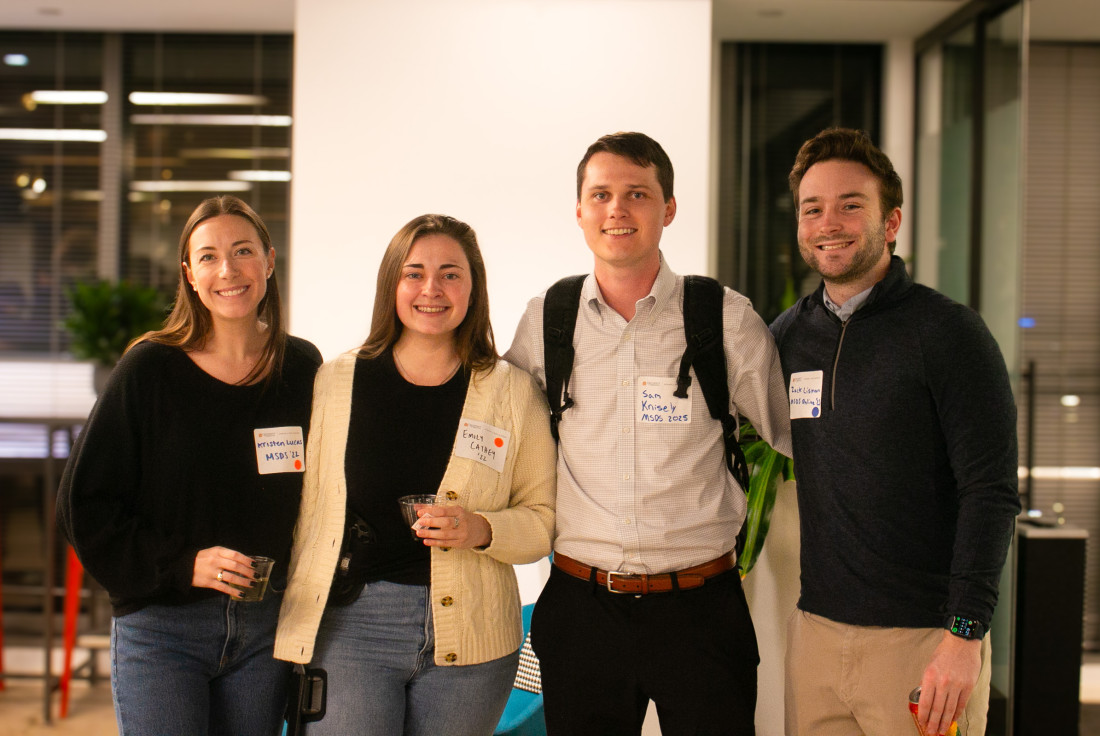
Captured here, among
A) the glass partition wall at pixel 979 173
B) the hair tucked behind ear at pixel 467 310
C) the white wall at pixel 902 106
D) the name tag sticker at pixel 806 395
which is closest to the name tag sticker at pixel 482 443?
the hair tucked behind ear at pixel 467 310

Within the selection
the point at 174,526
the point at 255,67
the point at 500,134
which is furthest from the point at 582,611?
the point at 255,67

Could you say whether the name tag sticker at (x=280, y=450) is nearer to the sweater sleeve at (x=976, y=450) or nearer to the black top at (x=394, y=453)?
the black top at (x=394, y=453)

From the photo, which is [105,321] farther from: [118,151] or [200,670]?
[200,670]

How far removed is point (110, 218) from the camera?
4.92 meters

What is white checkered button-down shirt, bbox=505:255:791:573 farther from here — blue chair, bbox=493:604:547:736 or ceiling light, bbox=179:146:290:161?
ceiling light, bbox=179:146:290:161

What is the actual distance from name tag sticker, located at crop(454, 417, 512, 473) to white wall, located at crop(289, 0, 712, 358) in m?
2.25

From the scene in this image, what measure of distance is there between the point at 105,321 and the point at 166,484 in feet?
9.20

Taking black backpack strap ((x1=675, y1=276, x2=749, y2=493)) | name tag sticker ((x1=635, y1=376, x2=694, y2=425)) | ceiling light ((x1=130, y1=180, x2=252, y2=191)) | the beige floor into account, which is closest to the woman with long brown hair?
name tag sticker ((x1=635, y1=376, x2=694, y2=425))

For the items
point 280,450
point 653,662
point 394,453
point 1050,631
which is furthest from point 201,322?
point 1050,631

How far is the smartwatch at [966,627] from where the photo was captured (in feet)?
5.67

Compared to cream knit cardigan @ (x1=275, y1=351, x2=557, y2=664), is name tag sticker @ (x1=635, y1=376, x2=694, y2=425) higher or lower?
higher

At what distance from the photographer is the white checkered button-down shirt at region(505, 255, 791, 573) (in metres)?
1.96

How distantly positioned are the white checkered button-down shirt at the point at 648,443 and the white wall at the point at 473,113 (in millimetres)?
2031

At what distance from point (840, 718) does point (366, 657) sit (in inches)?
41.9
